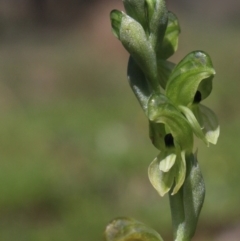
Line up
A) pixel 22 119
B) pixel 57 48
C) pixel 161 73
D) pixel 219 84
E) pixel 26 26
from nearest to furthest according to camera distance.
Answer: pixel 161 73 → pixel 22 119 → pixel 219 84 → pixel 57 48 → pixel 26 26

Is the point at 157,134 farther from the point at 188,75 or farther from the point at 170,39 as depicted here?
the point at 170,39

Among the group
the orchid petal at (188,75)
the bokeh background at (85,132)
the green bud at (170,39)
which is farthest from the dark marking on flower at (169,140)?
the bokeh background at (85,132)

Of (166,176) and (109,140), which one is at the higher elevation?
(166,176)

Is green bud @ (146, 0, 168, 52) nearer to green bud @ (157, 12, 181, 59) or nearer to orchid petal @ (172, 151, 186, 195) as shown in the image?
green bud @ (157, 12, 181, 59)

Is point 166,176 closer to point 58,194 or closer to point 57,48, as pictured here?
point 58,194

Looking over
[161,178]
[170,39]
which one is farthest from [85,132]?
[161,178]

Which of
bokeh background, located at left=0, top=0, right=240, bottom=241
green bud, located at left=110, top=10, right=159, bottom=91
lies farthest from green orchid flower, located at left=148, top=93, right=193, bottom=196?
bokeh background, located at left=0, top=0, right=240, bottom=241

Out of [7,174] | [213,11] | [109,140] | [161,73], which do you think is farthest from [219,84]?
[161,73]
